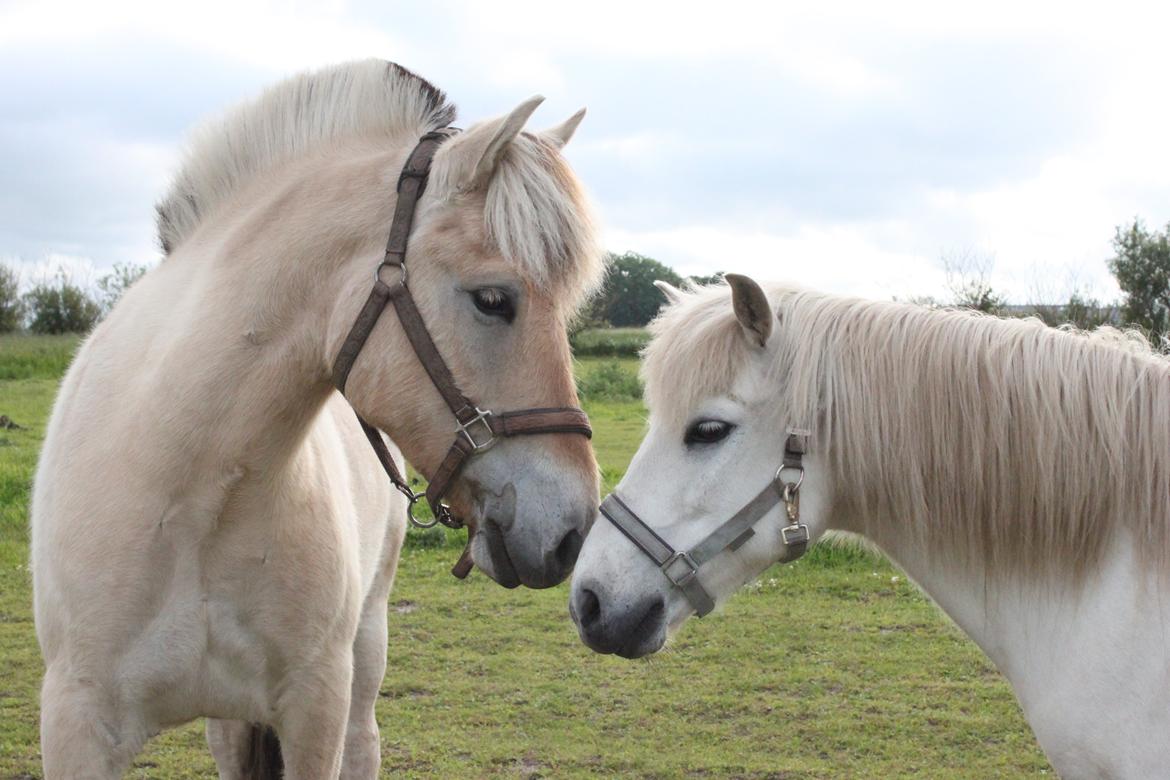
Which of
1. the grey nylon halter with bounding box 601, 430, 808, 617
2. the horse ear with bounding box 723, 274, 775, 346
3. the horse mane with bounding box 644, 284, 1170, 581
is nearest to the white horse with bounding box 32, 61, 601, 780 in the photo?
the grey nylon halter with bounding box 601, 430, 808, 617

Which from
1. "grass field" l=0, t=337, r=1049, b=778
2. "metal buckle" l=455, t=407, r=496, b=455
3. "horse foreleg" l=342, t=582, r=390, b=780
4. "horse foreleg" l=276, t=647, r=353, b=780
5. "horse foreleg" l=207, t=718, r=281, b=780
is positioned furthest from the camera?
"grass field" l=0, t=337, r=1049, b=778

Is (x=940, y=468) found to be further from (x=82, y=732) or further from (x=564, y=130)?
(x=82, y=732)

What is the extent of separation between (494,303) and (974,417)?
1.14 meters

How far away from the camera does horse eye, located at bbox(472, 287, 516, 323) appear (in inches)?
87.7

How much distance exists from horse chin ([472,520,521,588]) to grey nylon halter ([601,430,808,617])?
0.91 ft

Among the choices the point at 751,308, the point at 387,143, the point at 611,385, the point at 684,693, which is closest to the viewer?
the point at 751,308

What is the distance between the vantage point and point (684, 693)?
5184 mm

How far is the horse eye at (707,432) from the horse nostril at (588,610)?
428 mm

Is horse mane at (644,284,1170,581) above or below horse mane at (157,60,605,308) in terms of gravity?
below

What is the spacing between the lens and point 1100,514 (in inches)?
87.7

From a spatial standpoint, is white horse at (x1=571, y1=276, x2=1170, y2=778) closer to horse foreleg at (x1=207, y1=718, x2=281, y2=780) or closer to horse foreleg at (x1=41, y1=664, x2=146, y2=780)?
horse foreleg at (x1=41, y1=664, x2=146, y2=780)

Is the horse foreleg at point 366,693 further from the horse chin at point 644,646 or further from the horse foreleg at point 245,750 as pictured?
the horse chin at point 644,646

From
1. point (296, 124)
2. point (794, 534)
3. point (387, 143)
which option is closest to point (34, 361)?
point (296, 124)

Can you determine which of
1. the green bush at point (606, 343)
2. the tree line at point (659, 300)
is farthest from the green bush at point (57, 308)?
the green bush at point (606, 343)
